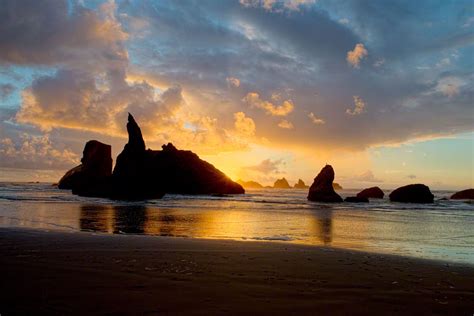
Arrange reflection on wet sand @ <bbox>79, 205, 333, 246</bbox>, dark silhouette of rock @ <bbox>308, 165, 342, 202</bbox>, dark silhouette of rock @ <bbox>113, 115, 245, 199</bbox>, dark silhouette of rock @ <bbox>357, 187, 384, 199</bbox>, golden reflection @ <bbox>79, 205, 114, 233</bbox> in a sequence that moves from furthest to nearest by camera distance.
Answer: dark silhouette of rock @ <bbox>113, 115, 245, 199</bbox>, dark silhouette of rock @ <bbox>357, 187, 384, 199</bbox>, dark silhouette of rock @ <bbox>308, 165, 342, 202</bbox>, golden reflection @ <bbox>79, 205, 114, 233</bbox>, reflection on wet sand @ <bbox>79, 205, 333, 246</bbox>

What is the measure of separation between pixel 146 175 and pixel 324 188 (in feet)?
106

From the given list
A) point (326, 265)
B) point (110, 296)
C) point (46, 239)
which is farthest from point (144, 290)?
point (46, 239)

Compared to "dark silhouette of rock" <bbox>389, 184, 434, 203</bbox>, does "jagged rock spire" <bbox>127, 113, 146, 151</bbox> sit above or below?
above

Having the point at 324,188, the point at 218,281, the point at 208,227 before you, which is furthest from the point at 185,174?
the point at 218,281

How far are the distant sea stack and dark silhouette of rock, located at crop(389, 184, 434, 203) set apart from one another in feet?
146

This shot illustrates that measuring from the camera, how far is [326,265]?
8.89 m

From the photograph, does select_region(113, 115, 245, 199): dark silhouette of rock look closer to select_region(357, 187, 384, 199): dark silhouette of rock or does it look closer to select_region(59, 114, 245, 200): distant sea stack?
select_region(59, 114, 245, 200): distant sea stack

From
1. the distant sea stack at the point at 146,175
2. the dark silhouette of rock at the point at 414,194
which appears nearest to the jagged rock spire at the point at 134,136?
the distant sea stack at the point at 146,175

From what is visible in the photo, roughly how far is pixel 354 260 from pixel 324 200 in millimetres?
50895

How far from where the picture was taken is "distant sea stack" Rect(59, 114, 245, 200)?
5931 centimetres

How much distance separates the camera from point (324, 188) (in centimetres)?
6028

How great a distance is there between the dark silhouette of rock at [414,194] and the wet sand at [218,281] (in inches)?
2318

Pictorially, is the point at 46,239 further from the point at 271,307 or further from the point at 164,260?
the point at 271,307

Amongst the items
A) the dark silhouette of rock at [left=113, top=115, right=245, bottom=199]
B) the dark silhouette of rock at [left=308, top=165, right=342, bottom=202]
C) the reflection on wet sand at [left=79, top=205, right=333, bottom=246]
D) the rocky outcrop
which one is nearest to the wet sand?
the reflection on wet sand at [left=79, top=205, right=333, bottom=246]
